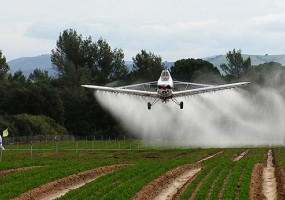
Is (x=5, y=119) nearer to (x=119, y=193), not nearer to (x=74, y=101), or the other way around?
(x=74, y=101)

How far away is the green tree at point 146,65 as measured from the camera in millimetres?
161250

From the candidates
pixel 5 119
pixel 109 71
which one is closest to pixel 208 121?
pixel 5 119

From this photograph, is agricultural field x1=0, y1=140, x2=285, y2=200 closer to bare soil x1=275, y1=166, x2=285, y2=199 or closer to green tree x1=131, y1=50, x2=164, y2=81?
bare soil x1=275, y1=166, x2=285, y2=199

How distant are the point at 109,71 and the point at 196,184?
450 ft

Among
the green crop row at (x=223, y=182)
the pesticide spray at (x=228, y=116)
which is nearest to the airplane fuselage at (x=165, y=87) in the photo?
the green crop row at (x=223, y=182)

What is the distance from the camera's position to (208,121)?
96250 millimetres

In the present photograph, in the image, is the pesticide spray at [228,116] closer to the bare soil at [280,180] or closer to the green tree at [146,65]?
the bare soil at [280,180]

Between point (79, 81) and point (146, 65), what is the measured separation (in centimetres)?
2653

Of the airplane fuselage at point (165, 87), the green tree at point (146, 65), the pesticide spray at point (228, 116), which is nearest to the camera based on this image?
the airplane fuselage at point (165, 87)

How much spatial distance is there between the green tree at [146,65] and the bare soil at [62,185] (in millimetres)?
119249

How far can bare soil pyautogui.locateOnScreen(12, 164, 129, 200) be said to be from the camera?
94.1 ft

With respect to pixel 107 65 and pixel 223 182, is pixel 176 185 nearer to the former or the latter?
pixel 223 182

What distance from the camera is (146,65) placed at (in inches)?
6594

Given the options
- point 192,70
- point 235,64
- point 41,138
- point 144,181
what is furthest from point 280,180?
point 235,64
